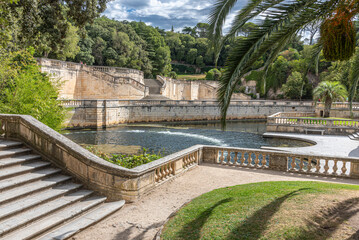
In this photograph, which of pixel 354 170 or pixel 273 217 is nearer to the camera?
pixel 273 217

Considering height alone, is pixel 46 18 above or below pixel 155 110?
above

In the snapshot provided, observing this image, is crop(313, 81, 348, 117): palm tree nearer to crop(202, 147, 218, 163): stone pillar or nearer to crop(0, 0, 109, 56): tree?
crop(202, 147, 218, 163): stone pillar

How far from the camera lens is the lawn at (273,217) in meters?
3.52

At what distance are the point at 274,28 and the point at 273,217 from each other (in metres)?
2.94

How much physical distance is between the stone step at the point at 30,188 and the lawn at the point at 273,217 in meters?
2.80

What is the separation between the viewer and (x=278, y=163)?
877cm

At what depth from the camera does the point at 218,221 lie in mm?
4207

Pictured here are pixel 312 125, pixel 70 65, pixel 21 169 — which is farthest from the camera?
pixel 70 65

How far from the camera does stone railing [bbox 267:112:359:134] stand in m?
21.5

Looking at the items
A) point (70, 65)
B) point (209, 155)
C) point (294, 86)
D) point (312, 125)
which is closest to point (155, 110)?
point (70, 65)

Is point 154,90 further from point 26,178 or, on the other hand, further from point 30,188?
point 30,188

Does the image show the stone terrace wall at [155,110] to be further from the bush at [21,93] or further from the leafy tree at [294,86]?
the bush at [21,93]

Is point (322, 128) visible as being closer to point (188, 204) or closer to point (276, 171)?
point (276, 171)

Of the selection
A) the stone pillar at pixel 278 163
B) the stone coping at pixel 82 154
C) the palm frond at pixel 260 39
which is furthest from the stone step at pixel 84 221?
the stone pillar at pixel 278 163
